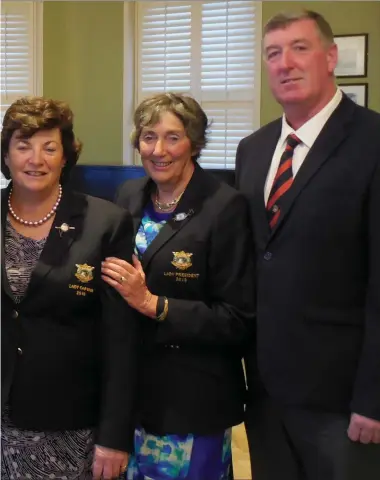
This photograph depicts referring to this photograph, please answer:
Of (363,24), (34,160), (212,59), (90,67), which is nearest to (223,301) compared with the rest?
(34,160)

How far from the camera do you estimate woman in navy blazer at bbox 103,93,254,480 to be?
1549 millimetres

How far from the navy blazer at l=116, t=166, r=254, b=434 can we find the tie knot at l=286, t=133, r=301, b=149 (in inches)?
7.3

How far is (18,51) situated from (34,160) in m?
3.87

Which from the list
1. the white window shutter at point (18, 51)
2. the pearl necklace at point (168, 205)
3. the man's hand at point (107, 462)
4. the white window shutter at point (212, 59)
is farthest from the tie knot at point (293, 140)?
the white window shutter at point (18, 51)

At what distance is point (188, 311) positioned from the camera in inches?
60.1

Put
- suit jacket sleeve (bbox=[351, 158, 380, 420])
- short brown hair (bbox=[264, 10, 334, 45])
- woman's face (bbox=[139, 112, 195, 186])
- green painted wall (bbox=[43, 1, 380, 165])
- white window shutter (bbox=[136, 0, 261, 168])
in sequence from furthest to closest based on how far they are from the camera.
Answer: green painted wall (bbox=[43, 1, 380, 165]), white window shutter (bbox=[136, 0, 261, 168]), woman's face (bbox=[139, 112, 195, 186]), short brown hair (bbox=[264, 10, 334, 45]), suit jacket sleeve (bbox=[351, 158, 380, 420])

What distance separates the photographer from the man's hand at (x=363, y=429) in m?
1.40

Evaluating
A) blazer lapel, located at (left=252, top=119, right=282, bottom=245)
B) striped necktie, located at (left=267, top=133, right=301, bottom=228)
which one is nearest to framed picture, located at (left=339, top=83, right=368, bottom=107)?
blazer lapel, located at (left=252, top=119, right=282, bottom=245)

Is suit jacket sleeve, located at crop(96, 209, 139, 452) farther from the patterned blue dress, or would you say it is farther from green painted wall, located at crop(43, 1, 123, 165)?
green painted wall, located at crop(43, 1, 123, 165)

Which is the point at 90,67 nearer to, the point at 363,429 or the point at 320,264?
the point at 320,264

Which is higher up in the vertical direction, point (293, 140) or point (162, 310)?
point (293, 140)

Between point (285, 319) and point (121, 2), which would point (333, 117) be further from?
point (121, 2)

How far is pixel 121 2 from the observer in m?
4.73

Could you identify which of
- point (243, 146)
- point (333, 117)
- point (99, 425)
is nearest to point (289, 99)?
point (333, 117)
